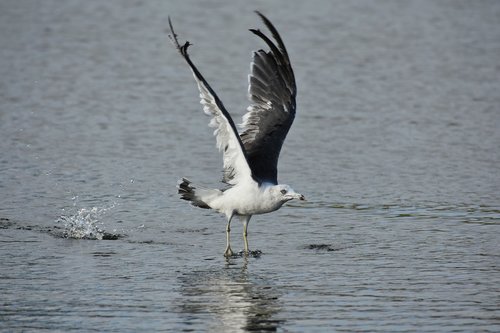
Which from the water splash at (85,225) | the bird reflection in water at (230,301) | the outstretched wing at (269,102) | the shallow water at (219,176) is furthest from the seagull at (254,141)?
the water splash at (85,225)

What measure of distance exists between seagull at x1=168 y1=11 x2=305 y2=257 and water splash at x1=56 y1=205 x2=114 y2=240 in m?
0.95

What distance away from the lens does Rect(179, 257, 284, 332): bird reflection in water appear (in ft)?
24.0

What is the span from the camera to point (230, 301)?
787cm

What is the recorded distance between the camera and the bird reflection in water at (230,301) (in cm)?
731

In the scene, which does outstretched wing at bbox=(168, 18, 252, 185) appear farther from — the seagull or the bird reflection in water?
the bird reflection in water

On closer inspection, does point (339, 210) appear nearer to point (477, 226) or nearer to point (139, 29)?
→ point (477, 226)

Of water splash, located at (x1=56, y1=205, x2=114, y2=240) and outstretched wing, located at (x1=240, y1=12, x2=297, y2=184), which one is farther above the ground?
outstretched wing, located at (x1=240, y1=12, x2=297, y2=184)

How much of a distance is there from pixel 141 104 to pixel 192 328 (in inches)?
362

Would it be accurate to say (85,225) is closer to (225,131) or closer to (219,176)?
(225,131)

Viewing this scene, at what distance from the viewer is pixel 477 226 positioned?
34.1ft

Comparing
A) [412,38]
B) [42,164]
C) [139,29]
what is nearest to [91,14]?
[139,29]

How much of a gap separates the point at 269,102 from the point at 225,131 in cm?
146

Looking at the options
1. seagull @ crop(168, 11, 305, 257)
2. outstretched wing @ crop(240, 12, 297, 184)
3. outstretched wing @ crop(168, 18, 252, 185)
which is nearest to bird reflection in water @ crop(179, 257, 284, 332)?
seagull @ crop(168, 11, 305, 257)

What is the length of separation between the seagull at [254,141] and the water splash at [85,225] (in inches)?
37.6
